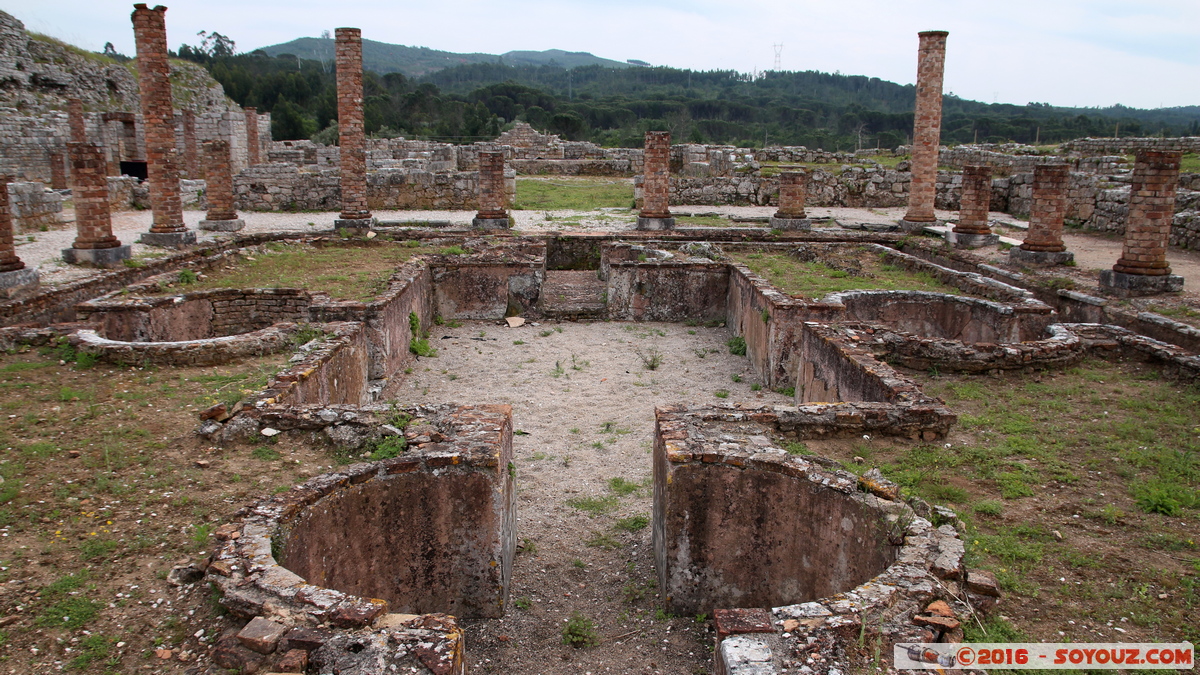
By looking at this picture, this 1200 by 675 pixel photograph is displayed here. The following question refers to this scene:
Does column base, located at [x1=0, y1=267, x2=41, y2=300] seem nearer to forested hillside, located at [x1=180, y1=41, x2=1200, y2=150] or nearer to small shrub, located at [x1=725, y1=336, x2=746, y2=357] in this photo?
small shrub, located at [x1=725, y1=336, x2=746, y2=357]

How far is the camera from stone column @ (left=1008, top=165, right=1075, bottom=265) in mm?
14609

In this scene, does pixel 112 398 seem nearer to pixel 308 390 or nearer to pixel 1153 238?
pixel 308 390

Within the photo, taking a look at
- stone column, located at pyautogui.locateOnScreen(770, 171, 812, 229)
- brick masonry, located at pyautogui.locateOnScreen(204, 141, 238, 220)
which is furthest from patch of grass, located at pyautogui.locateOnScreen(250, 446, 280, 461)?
stone column, located at pyautogui.locateOnScreen(770, 171, 812, 229)

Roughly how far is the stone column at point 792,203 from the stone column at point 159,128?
45.9 ft

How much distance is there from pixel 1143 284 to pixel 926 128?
844 cm

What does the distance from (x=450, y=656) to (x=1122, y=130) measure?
213 ft

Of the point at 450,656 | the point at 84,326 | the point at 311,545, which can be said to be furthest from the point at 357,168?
the point at 450,656

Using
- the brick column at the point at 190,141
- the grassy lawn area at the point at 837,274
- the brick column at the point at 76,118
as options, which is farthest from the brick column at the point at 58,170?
the grassy lawn area at the point at 837,274

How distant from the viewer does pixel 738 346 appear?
1233cm

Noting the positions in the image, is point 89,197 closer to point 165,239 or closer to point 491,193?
point 165,239

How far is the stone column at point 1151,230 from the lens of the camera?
12.2 m

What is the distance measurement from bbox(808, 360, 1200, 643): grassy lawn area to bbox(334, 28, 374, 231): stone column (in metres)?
14.4

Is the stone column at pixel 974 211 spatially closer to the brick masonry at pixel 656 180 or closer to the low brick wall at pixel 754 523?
the brick masonry at pixel 656 180

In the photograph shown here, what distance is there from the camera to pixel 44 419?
262 inches
